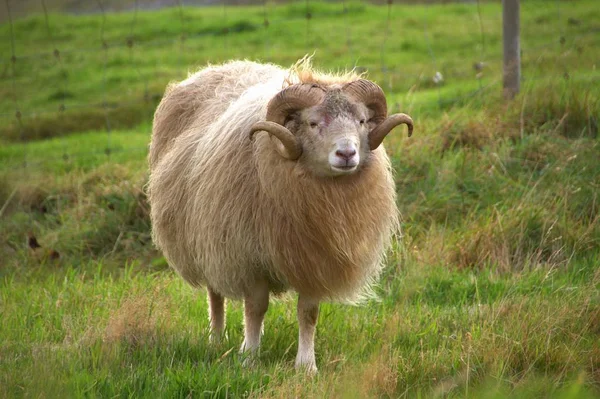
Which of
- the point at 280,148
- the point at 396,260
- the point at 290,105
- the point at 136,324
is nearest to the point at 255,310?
the point at 136,324

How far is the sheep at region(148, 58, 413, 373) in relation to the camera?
16.5 feet

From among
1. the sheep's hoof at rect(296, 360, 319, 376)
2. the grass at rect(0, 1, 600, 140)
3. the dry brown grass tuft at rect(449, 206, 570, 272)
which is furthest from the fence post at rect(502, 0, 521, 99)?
the sheep's hoof at rect(296, 360, 319, 376)

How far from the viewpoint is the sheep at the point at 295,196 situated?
16.5ft

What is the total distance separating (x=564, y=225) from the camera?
6.84 meters

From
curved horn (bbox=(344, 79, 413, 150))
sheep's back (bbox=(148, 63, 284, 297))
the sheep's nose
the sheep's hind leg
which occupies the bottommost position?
the sheep's hind leg

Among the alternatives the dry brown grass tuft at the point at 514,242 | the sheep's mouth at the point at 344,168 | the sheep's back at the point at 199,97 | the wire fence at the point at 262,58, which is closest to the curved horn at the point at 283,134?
the sheep's mouth at the point at 344,168

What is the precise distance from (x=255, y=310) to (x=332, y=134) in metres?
1.19

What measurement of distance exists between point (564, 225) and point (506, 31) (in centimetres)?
265

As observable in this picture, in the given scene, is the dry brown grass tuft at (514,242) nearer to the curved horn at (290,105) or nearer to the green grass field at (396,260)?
the green grass field at (396,260)

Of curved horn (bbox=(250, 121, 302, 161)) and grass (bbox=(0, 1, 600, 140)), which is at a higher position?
curved horn (bbox=(250, 121, 302, 161))

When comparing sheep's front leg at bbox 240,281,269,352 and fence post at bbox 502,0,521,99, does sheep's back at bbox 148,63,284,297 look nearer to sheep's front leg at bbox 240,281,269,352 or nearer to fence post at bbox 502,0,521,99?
sheep's front leg at bbox 240,281,269,352

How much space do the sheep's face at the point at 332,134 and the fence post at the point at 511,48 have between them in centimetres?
393

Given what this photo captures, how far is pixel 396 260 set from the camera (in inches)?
264

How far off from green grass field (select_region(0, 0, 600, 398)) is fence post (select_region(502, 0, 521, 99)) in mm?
157
